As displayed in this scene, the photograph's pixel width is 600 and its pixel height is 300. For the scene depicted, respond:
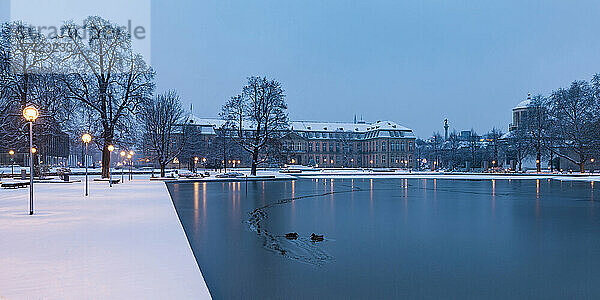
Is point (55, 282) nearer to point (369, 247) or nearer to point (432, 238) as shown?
point (369, 247)

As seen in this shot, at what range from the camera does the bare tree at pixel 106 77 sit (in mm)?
39875

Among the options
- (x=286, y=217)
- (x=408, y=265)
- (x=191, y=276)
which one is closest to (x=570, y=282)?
(x=408, y=265)

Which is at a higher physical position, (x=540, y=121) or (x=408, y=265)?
(x=540, y=121)

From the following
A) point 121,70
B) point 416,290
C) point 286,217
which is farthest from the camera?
point 121,70

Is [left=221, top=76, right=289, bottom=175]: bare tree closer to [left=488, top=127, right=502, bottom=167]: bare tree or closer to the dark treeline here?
the dark treeline

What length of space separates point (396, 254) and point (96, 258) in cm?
614

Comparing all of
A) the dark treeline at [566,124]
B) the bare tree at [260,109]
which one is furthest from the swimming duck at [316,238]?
the dark treeline at [566,124]

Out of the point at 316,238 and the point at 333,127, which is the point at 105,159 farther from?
the point at 333,127

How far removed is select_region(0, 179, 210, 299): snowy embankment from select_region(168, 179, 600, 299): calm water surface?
648 millimetres

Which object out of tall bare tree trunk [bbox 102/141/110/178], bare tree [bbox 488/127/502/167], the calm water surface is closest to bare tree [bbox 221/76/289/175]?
tall bare tree trunk [bbox 102/141/110/178]

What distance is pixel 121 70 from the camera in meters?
42.1

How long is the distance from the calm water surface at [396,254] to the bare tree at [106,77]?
2840cm

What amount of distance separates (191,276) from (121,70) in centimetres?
3967

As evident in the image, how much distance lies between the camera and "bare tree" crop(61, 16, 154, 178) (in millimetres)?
39875
